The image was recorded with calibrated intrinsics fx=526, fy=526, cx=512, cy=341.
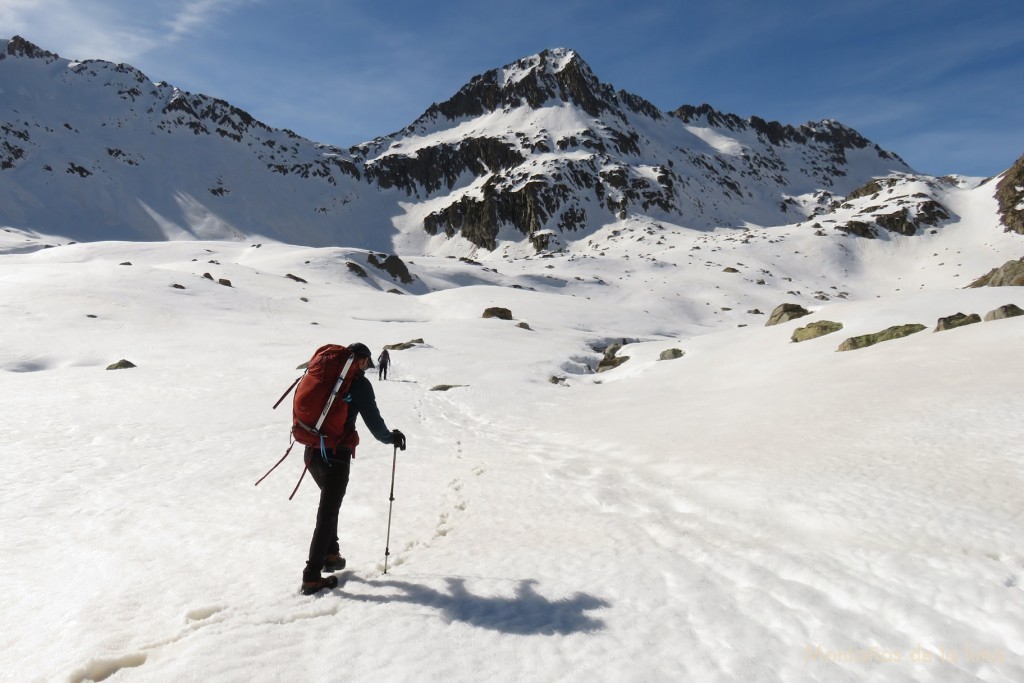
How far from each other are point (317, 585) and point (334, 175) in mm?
197228

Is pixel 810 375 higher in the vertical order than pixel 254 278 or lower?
lower

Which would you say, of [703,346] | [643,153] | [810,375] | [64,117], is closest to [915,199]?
[643,153]

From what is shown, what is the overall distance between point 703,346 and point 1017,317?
11.2 m

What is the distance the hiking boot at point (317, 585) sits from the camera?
4645 mm

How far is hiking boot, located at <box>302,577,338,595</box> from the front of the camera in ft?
15.2

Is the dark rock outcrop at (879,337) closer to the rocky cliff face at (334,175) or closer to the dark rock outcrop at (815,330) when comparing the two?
the dark rock outcrop at (815,330)

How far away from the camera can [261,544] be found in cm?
576

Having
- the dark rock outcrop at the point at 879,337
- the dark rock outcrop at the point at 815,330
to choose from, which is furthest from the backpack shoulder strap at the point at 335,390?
the dark rock outcrop at the point at 815,330

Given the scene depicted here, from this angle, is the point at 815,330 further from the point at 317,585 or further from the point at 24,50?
the point at 24,50

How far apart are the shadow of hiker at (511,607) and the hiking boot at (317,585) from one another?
23 centimetres

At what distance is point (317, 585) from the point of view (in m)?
4.67

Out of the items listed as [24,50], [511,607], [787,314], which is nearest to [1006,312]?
[787,314]

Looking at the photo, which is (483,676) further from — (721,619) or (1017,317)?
(1017,317)

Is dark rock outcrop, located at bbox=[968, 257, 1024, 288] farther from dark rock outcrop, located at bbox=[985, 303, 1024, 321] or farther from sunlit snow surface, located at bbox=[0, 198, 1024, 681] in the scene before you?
sunlit snow surface, located at bbox=[0, 198, 1024, 681]
